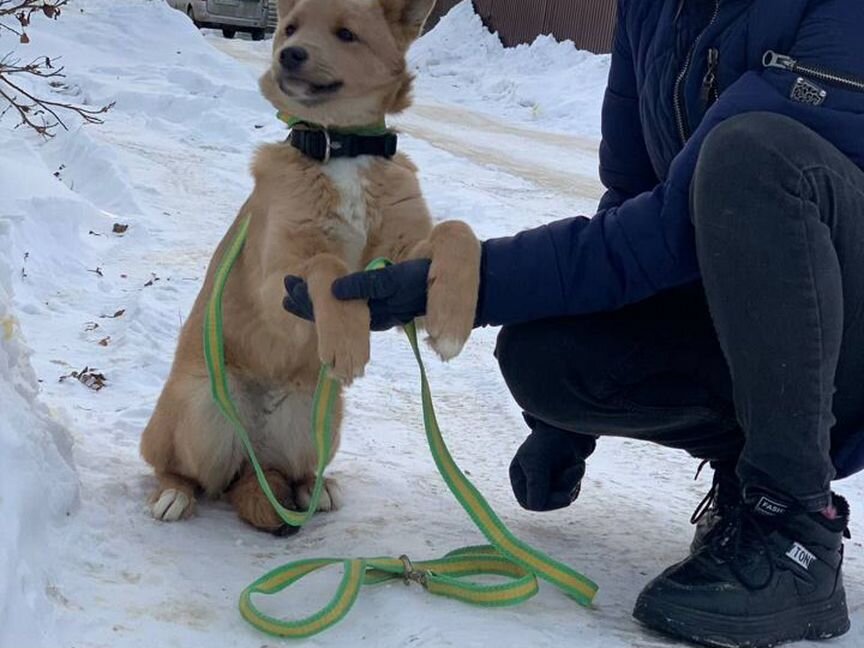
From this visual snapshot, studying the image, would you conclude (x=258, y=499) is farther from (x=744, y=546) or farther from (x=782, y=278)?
(x=782, y=278)

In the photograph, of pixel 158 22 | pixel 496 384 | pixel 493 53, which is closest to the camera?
pixel 496 384

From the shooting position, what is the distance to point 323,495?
2.90 m

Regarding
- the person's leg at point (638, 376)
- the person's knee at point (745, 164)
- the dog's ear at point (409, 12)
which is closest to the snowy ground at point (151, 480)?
the person's leg at point (638, 376)

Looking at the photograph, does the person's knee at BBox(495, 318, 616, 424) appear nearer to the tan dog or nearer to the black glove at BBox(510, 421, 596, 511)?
the black glove at BBox(510, 421, 596, 511)

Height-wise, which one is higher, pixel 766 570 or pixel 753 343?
pixel 753 343

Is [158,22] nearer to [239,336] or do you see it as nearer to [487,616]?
[239,336]

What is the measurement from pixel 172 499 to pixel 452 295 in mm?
953

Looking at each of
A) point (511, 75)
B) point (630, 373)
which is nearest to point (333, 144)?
point (630, 373)

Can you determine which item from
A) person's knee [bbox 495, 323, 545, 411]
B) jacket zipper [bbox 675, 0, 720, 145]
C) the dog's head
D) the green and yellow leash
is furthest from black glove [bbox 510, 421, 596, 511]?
the dog's head

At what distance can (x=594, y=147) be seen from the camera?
13.1 meters

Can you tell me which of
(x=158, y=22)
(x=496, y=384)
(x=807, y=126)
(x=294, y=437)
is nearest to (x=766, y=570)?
(x=807, y=126)

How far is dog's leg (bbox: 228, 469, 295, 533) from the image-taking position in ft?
8.98

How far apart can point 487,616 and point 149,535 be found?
35.0 inches

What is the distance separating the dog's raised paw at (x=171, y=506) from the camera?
2.70 metres
